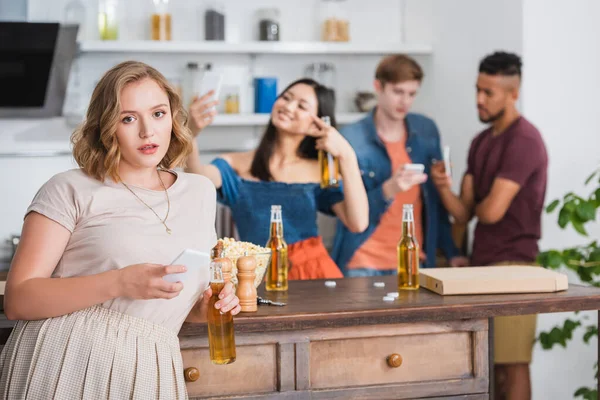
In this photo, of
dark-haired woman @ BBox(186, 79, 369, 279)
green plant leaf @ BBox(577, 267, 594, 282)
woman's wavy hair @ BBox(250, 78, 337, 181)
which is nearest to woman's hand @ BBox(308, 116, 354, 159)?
dark-haired woman @ BBox(186, 79, 369, 279)

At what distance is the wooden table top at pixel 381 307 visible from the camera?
209 centimetres

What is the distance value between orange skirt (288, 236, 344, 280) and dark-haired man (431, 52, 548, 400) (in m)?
0.93

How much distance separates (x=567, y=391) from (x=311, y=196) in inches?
65.9

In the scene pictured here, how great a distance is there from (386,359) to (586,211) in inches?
51.2

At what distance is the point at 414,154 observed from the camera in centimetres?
429

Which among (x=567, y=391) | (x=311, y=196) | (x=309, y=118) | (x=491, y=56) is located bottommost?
(x=567, y=391)

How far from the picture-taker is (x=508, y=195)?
3725 millimetres

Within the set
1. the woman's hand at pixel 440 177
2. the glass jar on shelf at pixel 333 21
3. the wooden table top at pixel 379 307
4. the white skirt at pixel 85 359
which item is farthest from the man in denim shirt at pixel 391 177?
the white skirt at pixel 85 359

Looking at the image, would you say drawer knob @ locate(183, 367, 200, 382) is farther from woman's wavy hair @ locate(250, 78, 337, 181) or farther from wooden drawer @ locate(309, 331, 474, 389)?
woman's wavy hair @ locate(250, 78, 337, 181)

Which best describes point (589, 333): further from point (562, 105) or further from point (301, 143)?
point (301, 143)

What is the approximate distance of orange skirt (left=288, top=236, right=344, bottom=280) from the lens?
10.6 ft

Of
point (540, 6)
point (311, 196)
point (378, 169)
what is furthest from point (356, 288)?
point (540, 6)

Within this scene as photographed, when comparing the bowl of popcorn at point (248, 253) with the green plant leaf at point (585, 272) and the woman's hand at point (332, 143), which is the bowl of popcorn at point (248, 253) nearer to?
the woman's hand at point (332, 143)

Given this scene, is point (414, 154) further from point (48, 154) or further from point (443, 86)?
point (48, 154)
